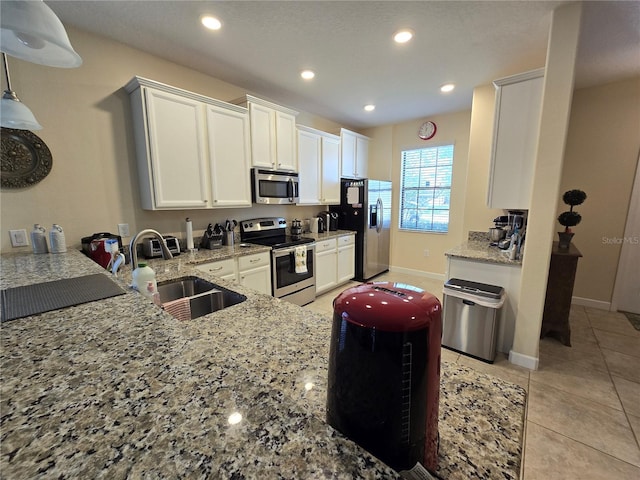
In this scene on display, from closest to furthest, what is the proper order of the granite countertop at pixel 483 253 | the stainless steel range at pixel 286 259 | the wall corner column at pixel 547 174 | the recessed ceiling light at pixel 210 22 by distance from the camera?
the wall corner column at pixel 547 174 → the recessed ceiling light at pixel 210 22 → the granite countertop at pixel 483 253 → the stainless steel range at pixel 286 259

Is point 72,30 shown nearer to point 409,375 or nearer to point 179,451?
point 179,451

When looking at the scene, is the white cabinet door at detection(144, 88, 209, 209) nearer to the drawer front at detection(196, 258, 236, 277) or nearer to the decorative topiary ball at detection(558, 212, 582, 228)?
the drawer front at detection(196, 258, 236, 277)

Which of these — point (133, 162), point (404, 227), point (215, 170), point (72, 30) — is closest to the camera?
point (72, 30)

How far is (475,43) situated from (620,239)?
116 inches

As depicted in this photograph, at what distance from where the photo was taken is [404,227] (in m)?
4.93

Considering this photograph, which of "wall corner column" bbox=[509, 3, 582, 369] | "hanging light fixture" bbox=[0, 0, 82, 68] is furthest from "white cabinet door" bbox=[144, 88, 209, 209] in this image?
"wall corner column" bbox=[509, 3, 582, 369]

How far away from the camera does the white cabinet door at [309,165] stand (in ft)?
11.7

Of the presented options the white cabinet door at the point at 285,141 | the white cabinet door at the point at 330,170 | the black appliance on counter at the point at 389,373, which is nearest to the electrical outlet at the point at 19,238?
the white cabinet door at the point at 285,141

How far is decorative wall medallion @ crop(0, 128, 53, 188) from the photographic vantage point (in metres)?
1.91

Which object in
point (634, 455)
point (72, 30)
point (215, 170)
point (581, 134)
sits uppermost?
point (72, 30)

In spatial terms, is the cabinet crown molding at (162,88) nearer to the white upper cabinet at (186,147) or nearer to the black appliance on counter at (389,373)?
the white upper cabinet at (186,147)

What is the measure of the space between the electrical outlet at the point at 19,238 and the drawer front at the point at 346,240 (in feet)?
Result: 10.3

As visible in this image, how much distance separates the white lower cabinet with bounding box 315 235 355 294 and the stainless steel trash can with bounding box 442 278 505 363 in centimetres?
165

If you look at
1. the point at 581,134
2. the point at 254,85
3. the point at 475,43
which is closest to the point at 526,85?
the point at 475,43
